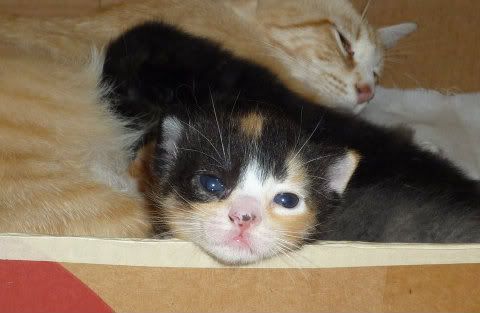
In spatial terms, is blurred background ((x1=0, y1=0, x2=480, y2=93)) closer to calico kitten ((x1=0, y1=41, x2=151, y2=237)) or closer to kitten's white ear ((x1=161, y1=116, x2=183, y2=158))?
calico kitten ((x1=0, y1=41, x2=151, y2=237))

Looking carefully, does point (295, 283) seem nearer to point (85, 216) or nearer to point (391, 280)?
point (391, 280)

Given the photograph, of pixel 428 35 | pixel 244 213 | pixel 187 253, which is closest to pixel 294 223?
pixel 244 213

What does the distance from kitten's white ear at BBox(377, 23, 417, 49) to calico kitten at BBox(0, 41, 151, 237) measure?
1.28 metres

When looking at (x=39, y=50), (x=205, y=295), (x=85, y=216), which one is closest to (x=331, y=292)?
(x=205, y=295)

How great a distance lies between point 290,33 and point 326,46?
144 mm

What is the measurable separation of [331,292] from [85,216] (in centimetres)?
61

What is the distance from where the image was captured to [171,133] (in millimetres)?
1506

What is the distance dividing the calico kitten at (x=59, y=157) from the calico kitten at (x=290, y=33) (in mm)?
436

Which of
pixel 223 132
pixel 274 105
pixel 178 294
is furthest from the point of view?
pixel 274 105

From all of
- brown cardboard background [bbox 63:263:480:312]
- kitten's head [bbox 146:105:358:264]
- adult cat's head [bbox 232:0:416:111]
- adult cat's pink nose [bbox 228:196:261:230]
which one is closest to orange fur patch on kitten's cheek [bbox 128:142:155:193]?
kitten's head [bbox 146:105:358:264]

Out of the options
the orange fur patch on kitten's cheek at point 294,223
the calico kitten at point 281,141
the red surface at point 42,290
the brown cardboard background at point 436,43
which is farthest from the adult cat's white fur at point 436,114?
the red surface at point 42,290

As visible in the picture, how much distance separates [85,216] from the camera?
A: 146 cm

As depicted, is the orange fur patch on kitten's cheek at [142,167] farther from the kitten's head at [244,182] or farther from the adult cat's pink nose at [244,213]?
the adult cat's pink nose at [244,213]

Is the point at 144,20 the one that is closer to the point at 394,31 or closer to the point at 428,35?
the point at 394,31
